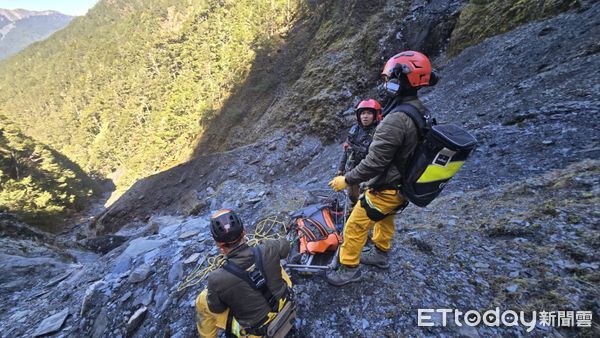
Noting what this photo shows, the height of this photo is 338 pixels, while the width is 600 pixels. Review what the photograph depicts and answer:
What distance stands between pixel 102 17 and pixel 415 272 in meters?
187

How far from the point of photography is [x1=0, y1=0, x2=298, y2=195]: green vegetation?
2917 centimetres

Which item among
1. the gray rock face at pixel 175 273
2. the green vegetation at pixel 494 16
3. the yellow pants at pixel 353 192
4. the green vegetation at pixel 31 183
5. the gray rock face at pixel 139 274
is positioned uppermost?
the green vegetation at pixel 31 183

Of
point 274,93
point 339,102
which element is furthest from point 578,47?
point 274,93

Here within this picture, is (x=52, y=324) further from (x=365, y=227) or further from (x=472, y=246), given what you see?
(x=472, y=246)

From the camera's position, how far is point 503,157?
6406mm

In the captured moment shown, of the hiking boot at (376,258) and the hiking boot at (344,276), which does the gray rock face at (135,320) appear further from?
the hiking boot at (376,258)

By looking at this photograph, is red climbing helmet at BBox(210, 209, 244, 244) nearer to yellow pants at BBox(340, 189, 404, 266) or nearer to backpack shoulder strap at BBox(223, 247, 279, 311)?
backpack shoulder strap at BBox(223, 247, 279, 311)

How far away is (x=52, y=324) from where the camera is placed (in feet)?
15.3

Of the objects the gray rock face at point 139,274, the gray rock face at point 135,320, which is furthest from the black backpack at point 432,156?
the gray rock face at point 139,274

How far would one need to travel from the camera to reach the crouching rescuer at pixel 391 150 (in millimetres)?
2789

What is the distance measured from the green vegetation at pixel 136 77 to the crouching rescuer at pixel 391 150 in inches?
868

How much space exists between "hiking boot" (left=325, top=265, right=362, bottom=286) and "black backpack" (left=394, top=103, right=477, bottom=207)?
4.70 feet

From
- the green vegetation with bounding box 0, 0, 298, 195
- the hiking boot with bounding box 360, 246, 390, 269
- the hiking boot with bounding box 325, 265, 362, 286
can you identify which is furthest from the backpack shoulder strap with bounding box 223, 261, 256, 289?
the green vegetation with bounding box 0, 0, 298, 195

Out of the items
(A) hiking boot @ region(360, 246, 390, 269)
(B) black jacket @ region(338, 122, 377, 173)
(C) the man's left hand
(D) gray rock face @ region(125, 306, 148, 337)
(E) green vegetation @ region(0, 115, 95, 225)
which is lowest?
(A) hiking boot @ region(360, 246, 390, 269)
